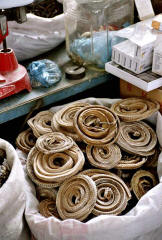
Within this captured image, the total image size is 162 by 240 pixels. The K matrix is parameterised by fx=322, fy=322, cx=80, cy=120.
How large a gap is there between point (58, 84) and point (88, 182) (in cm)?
56

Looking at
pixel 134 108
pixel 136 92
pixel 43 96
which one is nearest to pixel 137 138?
pixel 134 108

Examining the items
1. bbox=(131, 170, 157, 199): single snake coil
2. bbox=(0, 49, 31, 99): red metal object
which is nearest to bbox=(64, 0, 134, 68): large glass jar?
bbox=(0, 49, 31, 99): red metal object

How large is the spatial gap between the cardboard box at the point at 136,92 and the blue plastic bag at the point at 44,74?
→ 34 cm

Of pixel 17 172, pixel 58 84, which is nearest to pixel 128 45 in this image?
pixel 58 84

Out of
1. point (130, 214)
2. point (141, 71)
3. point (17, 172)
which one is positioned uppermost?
point (141, 71)

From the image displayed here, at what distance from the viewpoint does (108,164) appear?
1.32 meters

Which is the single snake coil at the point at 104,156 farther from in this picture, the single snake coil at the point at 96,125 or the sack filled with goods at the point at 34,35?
the sack filled with goods at the point at 34,35

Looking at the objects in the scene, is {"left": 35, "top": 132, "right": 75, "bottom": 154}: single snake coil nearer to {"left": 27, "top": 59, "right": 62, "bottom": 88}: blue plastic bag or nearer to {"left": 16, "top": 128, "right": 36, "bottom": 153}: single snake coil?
{"left": 16, "top": 128, "right": 36, "bottom": 153}: single snake coil

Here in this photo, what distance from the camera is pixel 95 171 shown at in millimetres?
1314

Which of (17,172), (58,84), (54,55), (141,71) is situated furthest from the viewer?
(54,55)

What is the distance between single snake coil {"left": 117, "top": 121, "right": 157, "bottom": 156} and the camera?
1382 millimetres

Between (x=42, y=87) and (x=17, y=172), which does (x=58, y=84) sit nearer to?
(x=42, y=87)

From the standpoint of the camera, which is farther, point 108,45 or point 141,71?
point 108,45

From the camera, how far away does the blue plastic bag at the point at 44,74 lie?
1.54m
